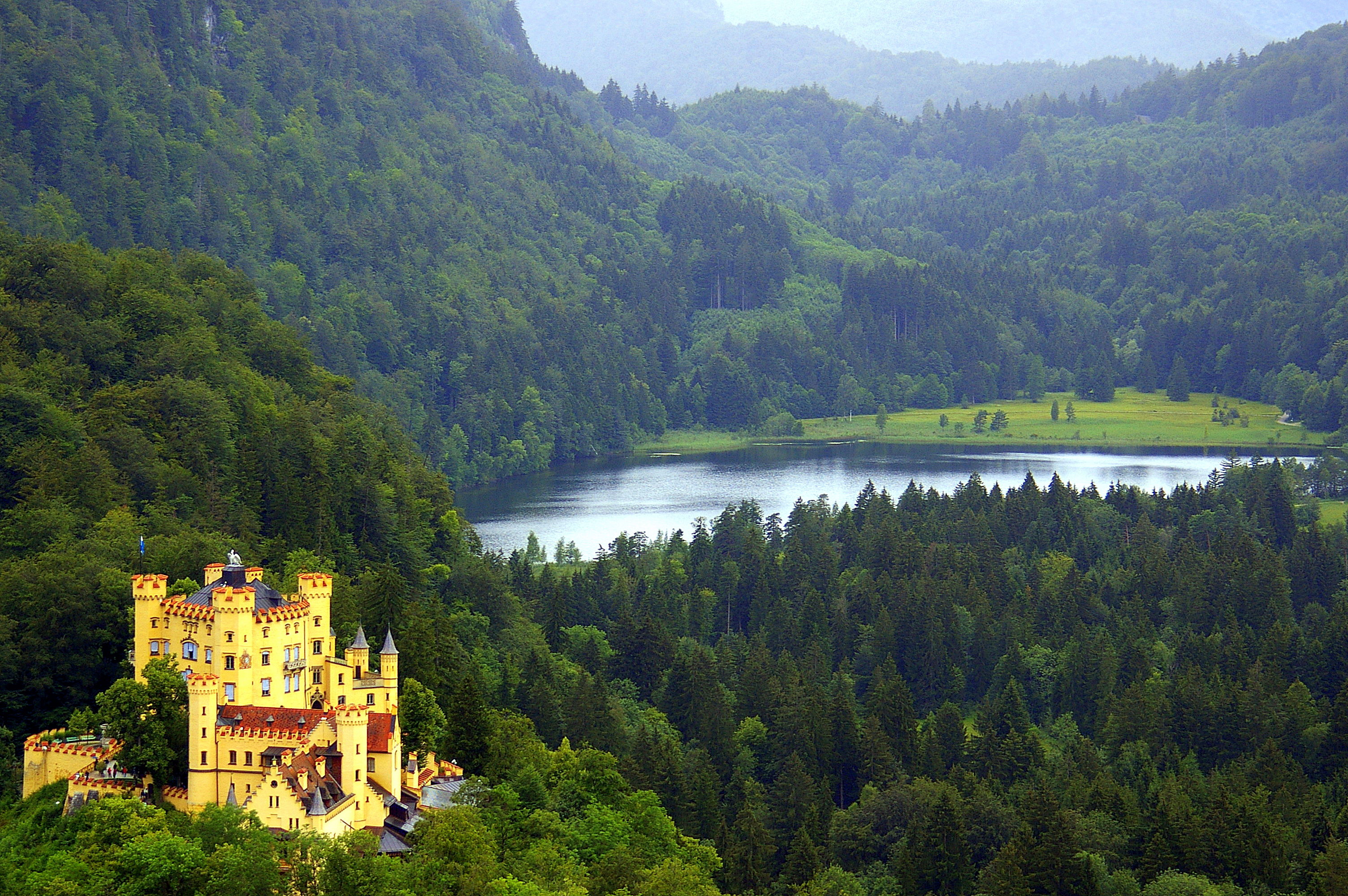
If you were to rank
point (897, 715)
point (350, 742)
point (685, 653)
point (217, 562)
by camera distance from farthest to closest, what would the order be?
point (685, 653) < point (897, 715) < point (217, 562) < point (350, 742)

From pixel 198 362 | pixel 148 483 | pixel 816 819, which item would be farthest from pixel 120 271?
pixel 816 819

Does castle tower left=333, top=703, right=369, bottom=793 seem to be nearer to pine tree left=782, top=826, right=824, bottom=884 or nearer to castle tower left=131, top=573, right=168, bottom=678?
castle tower left=131, top=573, right=168, bottom=678

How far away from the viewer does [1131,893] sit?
234 ft

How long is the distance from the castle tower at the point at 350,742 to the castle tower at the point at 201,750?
3.72 meters

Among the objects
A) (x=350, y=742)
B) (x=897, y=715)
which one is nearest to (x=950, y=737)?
(x=897, y=715)

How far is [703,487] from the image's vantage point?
17738 centimetres

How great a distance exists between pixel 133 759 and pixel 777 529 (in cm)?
7924

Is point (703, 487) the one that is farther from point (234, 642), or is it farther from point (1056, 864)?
point (234, 642)

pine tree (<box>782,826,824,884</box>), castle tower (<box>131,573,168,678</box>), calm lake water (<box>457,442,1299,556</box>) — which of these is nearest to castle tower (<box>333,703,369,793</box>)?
castle tower (<box>131,573,168,678</box>)

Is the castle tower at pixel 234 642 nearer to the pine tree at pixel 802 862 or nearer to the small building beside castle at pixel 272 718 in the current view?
the small building beside castle at pixel 272 718

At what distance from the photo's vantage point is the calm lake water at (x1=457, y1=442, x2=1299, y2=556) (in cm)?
14875

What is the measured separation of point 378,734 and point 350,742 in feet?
6.89

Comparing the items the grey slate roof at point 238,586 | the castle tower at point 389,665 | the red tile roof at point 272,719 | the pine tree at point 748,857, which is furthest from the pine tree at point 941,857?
the grey slate roof at point 238,586

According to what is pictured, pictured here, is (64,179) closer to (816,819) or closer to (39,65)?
(39,65)
